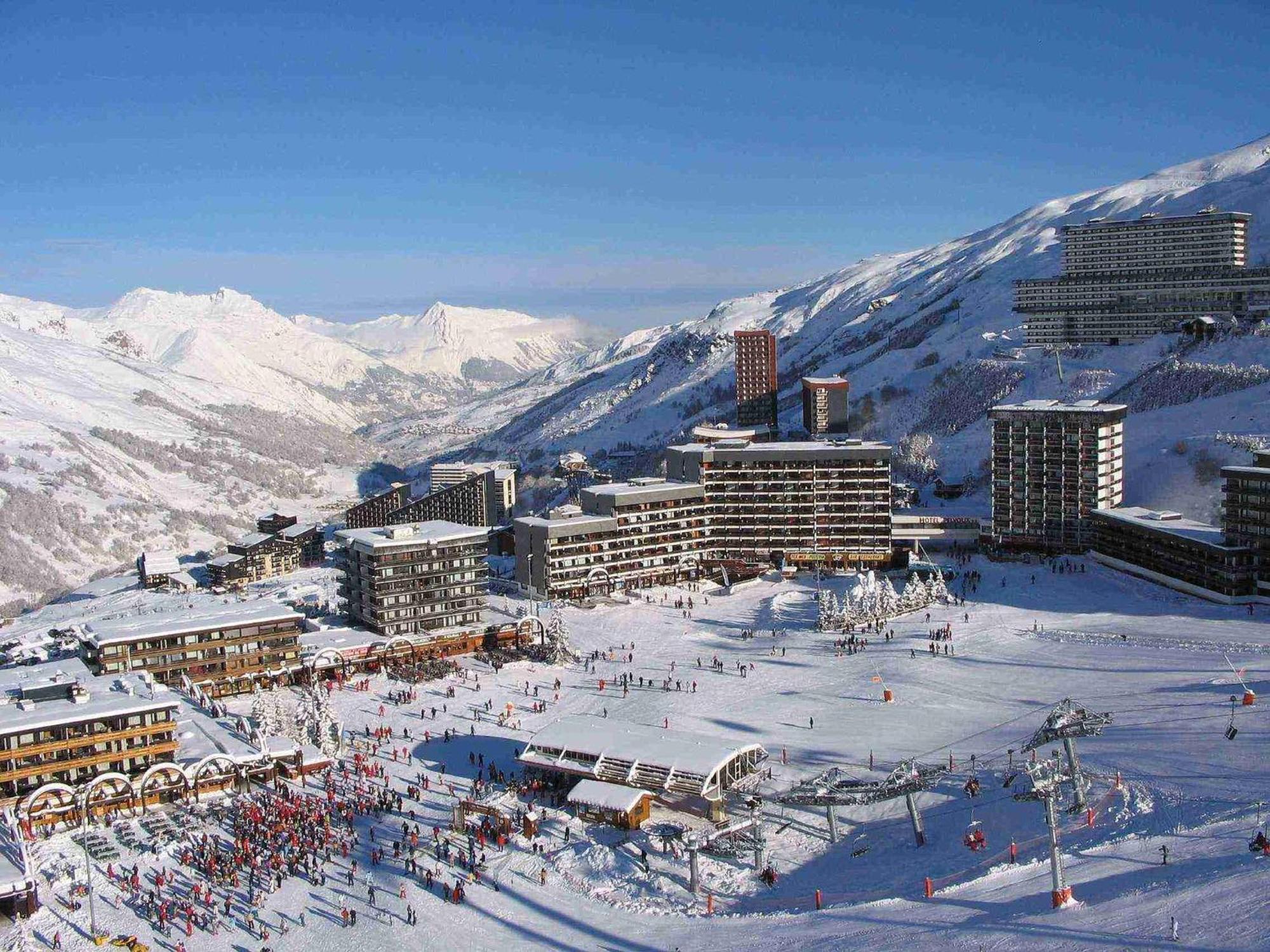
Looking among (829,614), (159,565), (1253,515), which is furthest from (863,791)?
(159,565)

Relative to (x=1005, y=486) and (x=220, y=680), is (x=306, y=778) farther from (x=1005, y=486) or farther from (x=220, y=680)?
(x=1005, y=486)

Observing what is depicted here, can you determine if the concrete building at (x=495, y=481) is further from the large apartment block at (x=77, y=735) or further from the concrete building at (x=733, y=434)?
the large apartment block at (x=77, y=735)

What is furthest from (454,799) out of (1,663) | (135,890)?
(1,663)

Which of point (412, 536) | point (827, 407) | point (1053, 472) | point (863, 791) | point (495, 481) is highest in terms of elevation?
point (827, 407)

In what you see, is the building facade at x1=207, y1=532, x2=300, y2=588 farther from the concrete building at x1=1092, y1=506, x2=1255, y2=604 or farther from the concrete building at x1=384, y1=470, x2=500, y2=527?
the concrete building at x1=1092, y1=506, x2=1255, y2=604

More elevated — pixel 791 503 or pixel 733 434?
pixel 733 434

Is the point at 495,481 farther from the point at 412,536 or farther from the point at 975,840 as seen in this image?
the point at 975,840

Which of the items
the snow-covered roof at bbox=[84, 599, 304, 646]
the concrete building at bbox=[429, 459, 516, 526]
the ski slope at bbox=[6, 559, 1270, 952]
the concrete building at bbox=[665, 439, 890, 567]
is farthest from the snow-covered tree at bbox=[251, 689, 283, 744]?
the concrete building at bbox=[429, 459, 516, 526]
